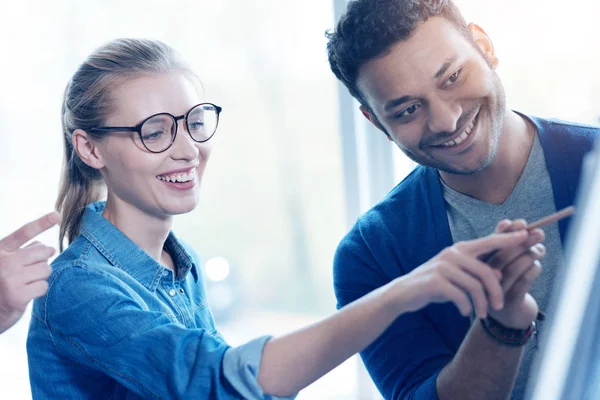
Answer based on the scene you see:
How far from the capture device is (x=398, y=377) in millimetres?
1220

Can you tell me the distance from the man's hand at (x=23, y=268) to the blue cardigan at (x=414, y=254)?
0.56 meters

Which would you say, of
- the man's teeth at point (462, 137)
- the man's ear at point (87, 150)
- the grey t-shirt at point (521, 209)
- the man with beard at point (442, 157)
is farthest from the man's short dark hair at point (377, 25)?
the man's ear at point (87, 150)

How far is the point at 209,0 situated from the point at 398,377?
144 centimetres

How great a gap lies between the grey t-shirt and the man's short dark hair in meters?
0.27

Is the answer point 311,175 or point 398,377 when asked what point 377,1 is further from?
point 311,175

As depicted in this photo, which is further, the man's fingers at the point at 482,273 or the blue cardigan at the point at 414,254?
the blue cardigan at the point at 414,254

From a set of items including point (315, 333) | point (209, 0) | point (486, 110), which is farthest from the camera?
point (209, 0)

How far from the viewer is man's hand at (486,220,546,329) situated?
2.54 feet

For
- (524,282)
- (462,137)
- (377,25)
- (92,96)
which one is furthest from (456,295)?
(92,96)

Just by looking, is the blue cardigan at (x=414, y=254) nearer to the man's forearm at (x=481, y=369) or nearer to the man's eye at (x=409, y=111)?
the man's forearm at (x=481, y=369)

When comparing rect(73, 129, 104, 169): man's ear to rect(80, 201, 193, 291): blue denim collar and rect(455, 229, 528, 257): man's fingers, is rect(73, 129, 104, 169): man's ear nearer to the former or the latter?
rect(80, 201, 193, 291): blue denim collar

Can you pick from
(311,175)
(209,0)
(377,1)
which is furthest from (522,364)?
(209,0)

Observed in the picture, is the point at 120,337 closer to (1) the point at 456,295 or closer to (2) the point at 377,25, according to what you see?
(1) the point at 456,295

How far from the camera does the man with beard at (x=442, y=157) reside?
1.14 m
